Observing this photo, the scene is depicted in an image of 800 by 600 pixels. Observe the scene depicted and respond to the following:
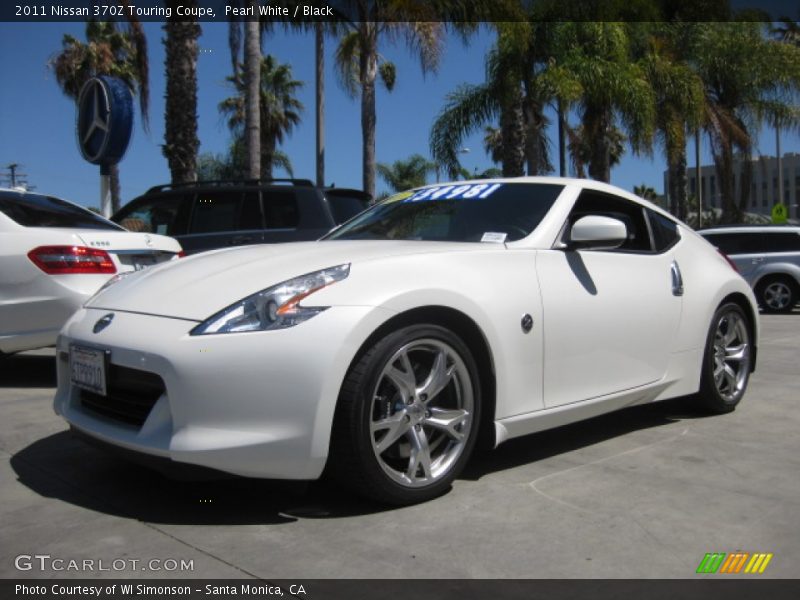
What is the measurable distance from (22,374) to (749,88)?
2490 centimetres

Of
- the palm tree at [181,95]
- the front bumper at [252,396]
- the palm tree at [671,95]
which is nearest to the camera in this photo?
the front bumper at [252,396]

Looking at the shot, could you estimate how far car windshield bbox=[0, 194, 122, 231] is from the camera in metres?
5.80

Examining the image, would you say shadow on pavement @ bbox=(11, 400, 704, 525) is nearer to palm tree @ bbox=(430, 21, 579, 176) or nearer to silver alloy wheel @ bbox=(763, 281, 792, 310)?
silver alloy wheel @ bbox=(763, 281, 792, 310)

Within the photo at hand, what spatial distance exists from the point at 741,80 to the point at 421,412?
84.0ft

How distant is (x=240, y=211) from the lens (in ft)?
28.4

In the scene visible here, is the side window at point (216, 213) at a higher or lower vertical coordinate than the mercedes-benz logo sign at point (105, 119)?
lower

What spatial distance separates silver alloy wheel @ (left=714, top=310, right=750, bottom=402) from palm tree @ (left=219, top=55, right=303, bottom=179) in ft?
118

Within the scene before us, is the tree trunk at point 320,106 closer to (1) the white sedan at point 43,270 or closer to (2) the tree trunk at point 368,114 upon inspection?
(2) the tree trunk at point 368,114

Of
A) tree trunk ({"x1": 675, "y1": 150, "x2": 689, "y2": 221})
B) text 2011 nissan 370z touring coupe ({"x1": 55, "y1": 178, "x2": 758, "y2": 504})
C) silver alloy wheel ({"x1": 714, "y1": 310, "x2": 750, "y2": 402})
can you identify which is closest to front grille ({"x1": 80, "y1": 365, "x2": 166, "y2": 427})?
text 2011 nissan 370z touring coupe ({"x1": 55, "y1": 178, "x2": 758, "y2": 504})

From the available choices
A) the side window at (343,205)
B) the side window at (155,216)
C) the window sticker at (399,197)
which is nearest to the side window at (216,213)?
the side window at (155,216)

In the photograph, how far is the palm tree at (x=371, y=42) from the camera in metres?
19.3

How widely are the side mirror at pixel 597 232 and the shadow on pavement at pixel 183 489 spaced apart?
1087mm

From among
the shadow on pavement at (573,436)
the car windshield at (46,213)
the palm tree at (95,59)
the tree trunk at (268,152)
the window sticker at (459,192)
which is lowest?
the shadow on pavement at (573,436)

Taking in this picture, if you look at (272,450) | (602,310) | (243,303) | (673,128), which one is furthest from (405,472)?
(673,128)
